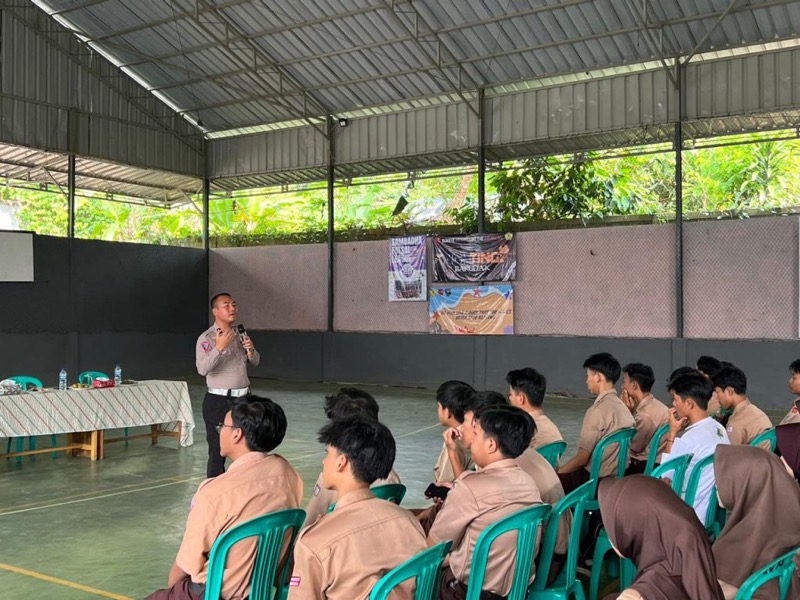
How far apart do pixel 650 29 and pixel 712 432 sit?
828 cm

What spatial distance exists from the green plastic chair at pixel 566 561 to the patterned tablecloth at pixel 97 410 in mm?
4961

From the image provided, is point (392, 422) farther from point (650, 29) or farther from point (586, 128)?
point (650, 29)

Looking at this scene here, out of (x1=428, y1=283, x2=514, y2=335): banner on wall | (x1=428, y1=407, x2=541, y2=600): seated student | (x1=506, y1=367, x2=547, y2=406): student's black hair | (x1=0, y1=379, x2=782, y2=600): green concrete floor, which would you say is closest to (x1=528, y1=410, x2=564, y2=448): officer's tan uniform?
(x1=506, y1=367, x2=547, y2=406): student's black hair

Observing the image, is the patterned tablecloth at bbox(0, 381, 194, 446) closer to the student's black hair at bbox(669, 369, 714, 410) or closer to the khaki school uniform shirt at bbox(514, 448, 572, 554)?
the khaki school uniform shirt at bbox(514, 448, 572, 554)

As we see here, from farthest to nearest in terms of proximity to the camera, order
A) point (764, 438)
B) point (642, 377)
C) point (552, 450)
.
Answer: point (642, 377), point (764, 438), point (552, 450)

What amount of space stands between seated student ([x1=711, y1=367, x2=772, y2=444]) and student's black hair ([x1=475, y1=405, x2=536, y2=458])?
1.99 meters

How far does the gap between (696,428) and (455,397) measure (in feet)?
3.58

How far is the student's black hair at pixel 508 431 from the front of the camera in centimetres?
261

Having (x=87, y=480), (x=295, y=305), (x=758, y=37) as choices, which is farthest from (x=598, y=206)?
(x=87, y=480)

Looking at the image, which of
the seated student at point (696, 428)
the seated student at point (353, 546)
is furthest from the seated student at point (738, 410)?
the seated student at point (353, 546)

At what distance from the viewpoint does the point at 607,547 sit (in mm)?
3324

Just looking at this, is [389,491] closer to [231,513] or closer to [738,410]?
[231,513]

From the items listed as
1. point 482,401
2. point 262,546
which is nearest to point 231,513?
point 262,546

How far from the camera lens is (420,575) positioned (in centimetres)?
192
